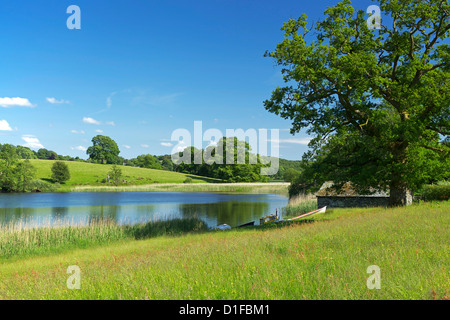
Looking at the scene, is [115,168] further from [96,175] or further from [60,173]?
→ [60,173]

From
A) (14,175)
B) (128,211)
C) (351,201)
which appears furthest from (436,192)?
(14,175)

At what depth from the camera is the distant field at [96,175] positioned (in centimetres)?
9350

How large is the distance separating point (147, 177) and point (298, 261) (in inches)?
4236

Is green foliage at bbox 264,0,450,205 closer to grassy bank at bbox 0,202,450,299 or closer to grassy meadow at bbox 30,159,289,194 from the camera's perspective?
grassy bank at bbox 0,202,450,299

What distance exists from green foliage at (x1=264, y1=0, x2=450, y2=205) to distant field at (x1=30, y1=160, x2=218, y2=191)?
79.7 meters

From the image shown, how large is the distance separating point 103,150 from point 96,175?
4211 centimetres

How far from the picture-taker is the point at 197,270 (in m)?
6.69

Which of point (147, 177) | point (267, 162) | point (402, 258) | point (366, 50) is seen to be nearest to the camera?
point (402, 258)

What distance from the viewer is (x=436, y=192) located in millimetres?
26734

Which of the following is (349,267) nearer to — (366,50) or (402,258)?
(402,258)

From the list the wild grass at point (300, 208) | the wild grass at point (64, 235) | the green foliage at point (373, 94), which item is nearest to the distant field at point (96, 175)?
the wild grass at point (300, 208)

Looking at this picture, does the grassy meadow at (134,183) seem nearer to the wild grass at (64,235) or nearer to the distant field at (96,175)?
the distant field at (96,175)

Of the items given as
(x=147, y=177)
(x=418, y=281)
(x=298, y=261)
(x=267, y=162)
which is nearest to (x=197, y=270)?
(x=298, y=261)

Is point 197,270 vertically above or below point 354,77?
below
